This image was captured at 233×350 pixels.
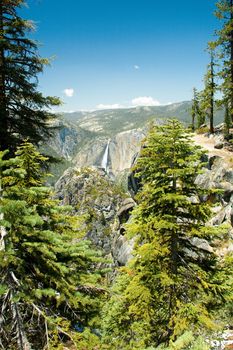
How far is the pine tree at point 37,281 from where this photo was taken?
4.77 meters

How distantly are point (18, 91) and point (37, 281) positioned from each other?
32.7ft

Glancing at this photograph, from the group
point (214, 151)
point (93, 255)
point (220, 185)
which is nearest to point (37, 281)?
point (93, 255)

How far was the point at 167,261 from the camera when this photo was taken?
33.0 ft

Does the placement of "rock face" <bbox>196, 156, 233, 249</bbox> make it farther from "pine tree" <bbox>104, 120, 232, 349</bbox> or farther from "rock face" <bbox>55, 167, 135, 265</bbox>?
"rock face" <bbox>55, 167, 135, 265</bbox>

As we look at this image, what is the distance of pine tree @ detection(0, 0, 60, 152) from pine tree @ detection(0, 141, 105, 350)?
7.85m

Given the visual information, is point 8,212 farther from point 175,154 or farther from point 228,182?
point 228,182

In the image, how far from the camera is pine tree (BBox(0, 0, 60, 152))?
41.2 feet

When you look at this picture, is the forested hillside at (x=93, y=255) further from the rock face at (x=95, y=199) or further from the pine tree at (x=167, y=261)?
the rock face at (x=95, y=199)

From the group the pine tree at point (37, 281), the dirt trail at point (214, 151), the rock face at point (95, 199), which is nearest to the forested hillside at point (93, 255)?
the pine tree at point (37, 281)

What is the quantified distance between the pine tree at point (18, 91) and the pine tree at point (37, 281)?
7.85 m

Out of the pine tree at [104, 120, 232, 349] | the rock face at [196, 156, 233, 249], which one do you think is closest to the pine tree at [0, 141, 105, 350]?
the pine tree at [104, 120, 232, 349]

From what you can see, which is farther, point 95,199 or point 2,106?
point 95,199

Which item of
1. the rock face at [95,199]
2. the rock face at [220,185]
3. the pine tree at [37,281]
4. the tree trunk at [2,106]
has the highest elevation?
the tree trunk at [2,106]

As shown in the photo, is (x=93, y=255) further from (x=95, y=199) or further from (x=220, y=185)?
(x=95, y=199)
